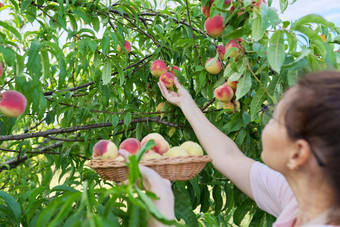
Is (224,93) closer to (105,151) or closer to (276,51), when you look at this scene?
(276,51)

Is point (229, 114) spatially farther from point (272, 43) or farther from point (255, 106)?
point (272, 43)

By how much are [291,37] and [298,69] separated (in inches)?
3.9

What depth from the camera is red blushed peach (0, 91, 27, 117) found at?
119 cm

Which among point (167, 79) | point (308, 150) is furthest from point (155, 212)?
point (167, 79)

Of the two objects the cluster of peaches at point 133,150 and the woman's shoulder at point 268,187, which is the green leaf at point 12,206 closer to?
the cluster of peaches at point 133,150

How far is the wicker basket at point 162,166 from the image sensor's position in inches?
35.9

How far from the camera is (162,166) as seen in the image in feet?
3.04

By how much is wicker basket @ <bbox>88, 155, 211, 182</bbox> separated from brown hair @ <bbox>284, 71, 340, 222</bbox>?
251 millimetres

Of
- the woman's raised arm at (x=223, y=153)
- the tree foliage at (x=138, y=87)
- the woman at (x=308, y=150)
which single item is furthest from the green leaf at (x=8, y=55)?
the woman's raised arm at (x=223, y=153)

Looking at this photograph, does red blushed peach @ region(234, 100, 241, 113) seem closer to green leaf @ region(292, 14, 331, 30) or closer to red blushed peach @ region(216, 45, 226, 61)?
red blushed peach @ region(216, 45, 226, 61)

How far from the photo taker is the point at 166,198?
0.86 m

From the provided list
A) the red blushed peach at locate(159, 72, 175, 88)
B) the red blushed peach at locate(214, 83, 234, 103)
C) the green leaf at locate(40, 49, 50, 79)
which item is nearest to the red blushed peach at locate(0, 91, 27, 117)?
the green leaf at locate(40, 49, 50, 79)

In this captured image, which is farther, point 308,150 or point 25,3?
point 25,3

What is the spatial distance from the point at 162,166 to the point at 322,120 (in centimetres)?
37
